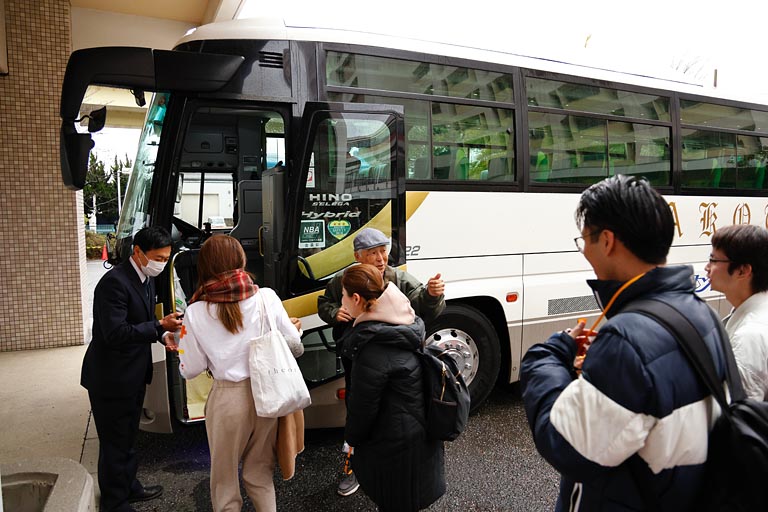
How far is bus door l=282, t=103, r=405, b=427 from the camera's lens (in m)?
3.85

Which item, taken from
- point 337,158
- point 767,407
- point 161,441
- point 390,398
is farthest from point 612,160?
point 161,441

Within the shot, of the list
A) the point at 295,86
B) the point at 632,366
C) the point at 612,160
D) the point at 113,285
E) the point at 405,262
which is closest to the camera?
the point at 632,366

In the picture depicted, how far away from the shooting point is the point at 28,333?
723 cm

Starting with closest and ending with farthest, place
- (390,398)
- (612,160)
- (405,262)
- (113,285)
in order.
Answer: (390,398)
(113,285)
(405,262)
(612,160)

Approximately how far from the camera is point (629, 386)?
1298 millimetres

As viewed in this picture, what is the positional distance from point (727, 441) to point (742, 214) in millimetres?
6033

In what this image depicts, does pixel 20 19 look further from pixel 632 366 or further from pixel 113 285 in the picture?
pixel 632 366

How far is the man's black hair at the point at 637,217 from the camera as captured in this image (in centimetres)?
145

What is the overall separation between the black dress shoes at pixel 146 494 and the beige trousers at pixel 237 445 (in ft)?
3.60

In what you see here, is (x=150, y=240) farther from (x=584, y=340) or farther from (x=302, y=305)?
(x=584, y=340)

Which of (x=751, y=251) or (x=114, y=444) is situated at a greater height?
(x=751, y=251)

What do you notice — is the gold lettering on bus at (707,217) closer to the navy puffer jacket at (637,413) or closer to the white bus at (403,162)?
the white bus at (403,162)

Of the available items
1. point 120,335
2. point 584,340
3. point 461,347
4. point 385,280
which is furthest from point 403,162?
point 584,340

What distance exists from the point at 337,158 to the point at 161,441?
283cm
